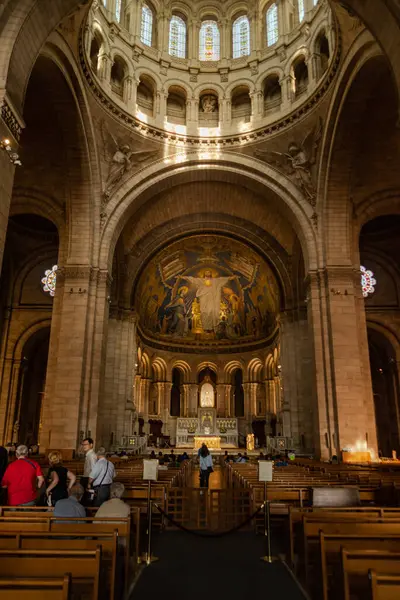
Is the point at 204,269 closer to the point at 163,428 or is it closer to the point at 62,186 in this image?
the point at 163,428

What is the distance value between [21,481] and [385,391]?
2570 cm

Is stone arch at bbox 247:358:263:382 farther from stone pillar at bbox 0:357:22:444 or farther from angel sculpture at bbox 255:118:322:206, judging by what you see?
angel sculpture at bbox 255:118:322:206

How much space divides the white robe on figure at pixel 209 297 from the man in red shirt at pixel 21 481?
27189mm

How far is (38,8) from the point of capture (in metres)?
10.1

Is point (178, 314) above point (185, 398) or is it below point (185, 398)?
above

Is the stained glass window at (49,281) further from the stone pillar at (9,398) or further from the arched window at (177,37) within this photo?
the arched window at (177,37)

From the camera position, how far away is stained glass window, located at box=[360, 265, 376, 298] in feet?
85.6

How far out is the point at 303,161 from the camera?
20125mm

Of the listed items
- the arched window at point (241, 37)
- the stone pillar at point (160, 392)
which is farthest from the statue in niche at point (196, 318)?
the arched window at point (241, 37)

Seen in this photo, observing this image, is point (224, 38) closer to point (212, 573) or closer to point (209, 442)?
point (209, 442)

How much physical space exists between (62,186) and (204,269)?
46.9ft

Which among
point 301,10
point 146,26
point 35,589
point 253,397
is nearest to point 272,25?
point 301,10

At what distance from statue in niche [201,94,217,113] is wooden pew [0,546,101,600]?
919 inches

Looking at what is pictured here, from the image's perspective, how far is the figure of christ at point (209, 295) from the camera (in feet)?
109
